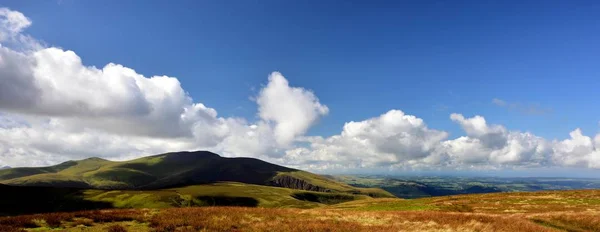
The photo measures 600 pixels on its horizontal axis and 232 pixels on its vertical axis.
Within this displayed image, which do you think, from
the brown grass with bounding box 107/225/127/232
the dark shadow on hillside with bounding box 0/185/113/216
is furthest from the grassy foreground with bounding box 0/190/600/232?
the dark shadow on hillside with bounding box 0/185/113/216

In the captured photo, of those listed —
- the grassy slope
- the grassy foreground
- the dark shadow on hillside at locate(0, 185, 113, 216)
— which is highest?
the grassy foreground

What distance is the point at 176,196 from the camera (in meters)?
176

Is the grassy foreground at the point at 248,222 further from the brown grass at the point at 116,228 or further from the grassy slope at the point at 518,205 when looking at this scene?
the grassy slope at the point at 518,205

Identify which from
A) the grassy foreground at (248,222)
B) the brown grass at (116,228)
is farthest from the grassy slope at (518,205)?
Result: the brown grass at (116,228)

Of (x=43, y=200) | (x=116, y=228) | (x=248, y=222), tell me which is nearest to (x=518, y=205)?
(x=248, y=222)

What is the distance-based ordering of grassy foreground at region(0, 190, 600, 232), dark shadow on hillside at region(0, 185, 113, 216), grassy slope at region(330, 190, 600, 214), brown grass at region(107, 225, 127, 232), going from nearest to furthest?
brown grass at region(107, 225, 127, 232) < grassy foreground at region(0, 190, 600, 232) < grassy slope at region(330, 190, 600, 214) < dark shadow on hillside at region(0, 185, 113, 216)

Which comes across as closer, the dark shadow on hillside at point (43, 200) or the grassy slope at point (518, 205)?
the grassy slope at point (518, 205)

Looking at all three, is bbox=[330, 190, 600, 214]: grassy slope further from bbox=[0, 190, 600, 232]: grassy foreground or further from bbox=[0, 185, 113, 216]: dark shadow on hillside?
bbox=[0, 185, 113, 216]: dark shadow on hillside

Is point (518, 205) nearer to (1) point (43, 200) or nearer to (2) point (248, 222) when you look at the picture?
(2) point (248, 222)

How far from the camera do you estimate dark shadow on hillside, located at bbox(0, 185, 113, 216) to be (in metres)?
143

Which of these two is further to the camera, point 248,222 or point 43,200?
point 43,200

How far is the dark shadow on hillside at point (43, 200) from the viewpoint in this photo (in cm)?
14295

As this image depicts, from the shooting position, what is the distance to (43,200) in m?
160

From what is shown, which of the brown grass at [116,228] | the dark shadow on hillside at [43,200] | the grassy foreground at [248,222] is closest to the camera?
the brown grass at [116,228]
